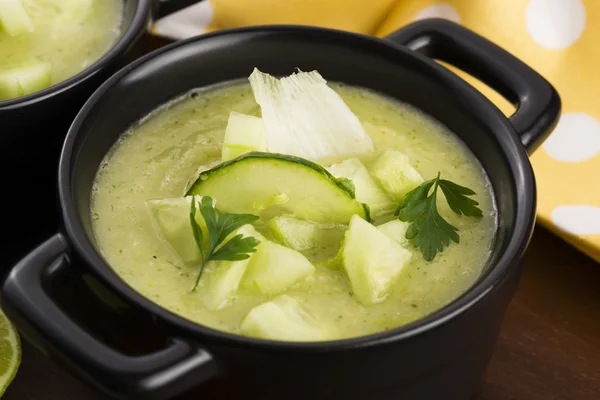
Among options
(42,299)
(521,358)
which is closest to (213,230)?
(42,299)

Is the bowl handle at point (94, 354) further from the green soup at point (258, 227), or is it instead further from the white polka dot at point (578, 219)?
the white polka dot at point (578, 219)

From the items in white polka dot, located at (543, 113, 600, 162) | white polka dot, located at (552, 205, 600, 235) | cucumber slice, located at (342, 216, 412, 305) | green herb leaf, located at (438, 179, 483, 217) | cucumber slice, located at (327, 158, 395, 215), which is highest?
white polka dot, located at (543, 113, 600, 162)

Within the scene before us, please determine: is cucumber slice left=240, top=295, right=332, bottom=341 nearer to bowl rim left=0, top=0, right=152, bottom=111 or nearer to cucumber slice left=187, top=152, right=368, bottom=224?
cucumber slice left=187, top=152, right=368, bottom=224

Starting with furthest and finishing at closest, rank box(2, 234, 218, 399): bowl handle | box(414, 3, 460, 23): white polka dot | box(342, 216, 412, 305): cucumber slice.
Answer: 1. box(414, 3, 460, 23): white polka dot
2. box(342, 216, 412, 305): cucumber slice
3. box(2, 234, 218, 399): bowl handle

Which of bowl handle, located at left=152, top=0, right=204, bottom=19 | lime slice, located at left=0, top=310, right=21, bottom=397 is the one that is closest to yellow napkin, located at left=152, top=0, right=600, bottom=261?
bowl handle, located at left=152, top=0, right=204, bottom=19

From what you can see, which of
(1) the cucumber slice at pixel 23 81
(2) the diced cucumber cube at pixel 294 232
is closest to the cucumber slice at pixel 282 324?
(2) the diced cucumber cube at pixel 294 232
